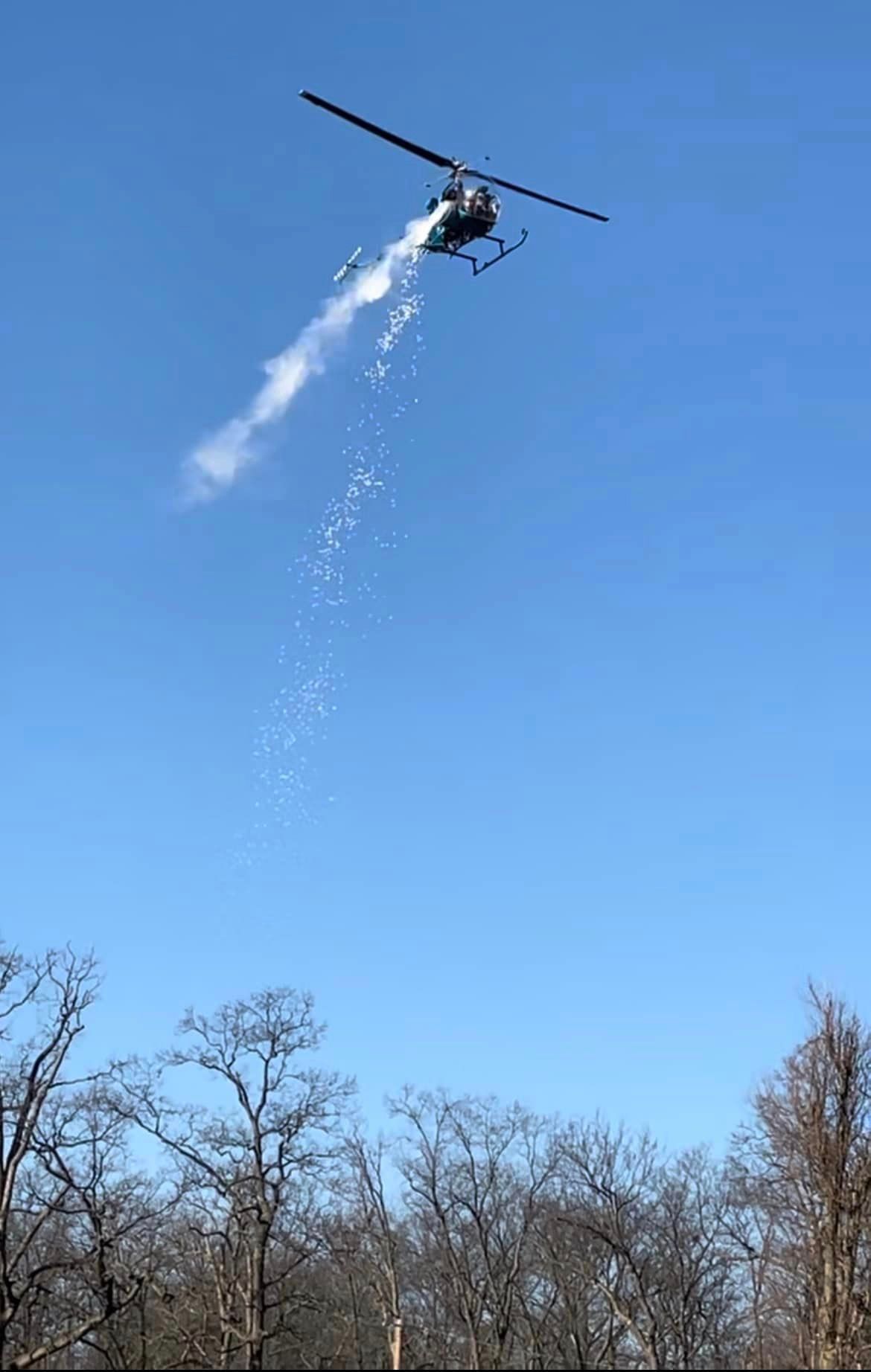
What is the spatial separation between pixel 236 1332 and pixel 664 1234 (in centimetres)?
2209

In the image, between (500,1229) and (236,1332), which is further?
(500,1229)

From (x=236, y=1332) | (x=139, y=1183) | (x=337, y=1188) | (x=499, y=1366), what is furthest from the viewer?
(x=337, y=1188)

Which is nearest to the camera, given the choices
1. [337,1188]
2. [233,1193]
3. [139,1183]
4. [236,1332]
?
[236,1332]

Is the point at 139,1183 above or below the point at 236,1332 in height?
above

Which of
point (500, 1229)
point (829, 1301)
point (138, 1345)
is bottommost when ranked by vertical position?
point (829, 1301)

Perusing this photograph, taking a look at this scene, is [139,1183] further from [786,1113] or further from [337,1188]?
[786,1113]

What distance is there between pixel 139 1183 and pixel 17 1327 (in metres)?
10.2

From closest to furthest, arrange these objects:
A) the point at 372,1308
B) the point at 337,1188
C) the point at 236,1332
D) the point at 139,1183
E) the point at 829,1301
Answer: the point at 829,1301 → the point at 236,1332 → the point at 139,1183 → the point at 337,1188 → the point at 372,1308

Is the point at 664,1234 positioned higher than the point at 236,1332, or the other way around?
the point at 664,1234

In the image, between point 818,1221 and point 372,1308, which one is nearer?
point 818,1221

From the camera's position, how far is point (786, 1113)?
36938mm

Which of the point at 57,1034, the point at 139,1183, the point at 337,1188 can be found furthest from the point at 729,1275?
the point at 57,1034

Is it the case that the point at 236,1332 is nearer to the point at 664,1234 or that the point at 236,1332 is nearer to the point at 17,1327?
the point at 17,1327

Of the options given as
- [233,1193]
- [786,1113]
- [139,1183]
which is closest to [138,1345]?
[139,1183]
